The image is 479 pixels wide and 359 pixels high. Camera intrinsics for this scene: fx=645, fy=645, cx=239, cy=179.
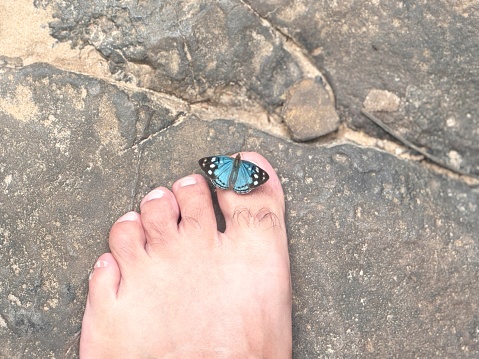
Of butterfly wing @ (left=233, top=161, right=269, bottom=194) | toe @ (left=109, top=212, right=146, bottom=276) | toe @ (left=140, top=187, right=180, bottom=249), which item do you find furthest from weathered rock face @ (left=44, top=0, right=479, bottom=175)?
toe @ (left=109, top=212, right=146, bottom=276)

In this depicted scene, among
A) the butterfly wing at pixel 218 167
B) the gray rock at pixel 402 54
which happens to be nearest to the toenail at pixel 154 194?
the butterfly wing at pixel 218 167

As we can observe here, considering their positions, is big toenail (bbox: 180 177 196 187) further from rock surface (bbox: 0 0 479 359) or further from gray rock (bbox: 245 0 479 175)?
gray rock (bbox: 245 0 479 175)

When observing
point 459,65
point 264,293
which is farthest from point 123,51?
point 459,65

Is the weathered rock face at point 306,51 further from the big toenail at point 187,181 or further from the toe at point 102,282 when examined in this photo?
the toe at point 102,282

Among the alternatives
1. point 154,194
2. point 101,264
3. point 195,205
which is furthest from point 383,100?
point 101,264

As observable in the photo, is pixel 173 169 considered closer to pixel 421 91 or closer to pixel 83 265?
pixel 83 265
